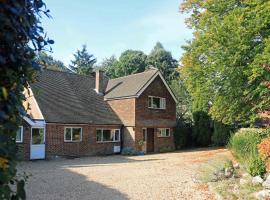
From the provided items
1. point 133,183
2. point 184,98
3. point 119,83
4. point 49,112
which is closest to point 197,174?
point 133,183

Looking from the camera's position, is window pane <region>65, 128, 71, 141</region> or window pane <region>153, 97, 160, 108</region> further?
window pane <region>153, 97, 160, 108</region>

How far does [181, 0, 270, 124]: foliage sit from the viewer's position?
19.8 metres

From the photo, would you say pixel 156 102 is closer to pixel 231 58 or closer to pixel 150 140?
pixel 150 140

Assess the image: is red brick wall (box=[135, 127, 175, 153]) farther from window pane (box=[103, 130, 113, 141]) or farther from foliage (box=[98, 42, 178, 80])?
foliage (box=[98, 42, 178, 80])

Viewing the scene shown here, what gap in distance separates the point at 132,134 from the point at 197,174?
1503cm

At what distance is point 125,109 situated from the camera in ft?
108

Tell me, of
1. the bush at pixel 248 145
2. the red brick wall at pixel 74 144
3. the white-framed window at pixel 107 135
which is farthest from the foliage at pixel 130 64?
the bush at pixel 248 145

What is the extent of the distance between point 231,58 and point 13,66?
19.2 metres

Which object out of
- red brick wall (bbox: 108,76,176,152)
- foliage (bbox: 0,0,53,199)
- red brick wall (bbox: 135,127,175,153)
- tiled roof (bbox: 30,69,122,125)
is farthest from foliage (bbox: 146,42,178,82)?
foliage (bbox: 0,0,53,199)

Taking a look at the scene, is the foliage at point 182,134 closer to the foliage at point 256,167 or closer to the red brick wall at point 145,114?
the red brick wall at point 145,114

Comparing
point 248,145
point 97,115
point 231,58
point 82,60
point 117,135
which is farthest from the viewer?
point 82,60

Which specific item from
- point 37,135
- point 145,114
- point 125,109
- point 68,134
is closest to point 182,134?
point 145,114

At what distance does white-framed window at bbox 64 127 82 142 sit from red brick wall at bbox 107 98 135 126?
5.42 metres

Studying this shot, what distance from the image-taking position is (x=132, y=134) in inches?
1252
